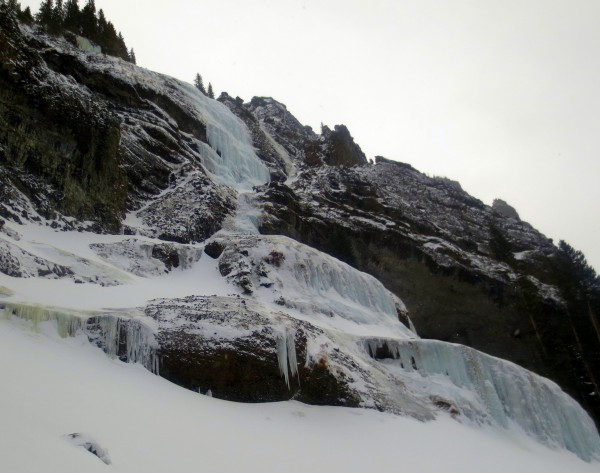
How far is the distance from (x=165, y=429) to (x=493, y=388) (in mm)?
13906

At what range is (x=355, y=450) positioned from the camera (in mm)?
10172

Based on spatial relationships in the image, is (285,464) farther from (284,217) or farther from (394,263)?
(394,263)

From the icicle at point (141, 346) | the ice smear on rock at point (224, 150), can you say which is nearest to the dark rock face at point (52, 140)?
the icicle at point (141, 346)

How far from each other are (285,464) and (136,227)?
57.1 ft

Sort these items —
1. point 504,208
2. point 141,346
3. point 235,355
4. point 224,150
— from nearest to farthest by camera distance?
point 141,346
point 235,355
point 224,150
point 504,208

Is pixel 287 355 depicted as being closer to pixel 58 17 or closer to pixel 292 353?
pixel 292 353

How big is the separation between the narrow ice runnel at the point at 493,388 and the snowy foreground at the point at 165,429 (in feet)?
10.3

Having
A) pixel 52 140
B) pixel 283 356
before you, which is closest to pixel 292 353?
pixel 283 356

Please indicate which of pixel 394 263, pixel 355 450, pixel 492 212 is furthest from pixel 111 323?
pixel 492 212

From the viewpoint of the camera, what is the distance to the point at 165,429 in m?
7.45

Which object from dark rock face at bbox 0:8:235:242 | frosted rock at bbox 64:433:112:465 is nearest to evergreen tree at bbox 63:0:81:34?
dark rock face at bbox 0:8:235:242

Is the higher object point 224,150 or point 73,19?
point 73,19

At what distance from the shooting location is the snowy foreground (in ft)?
18.5

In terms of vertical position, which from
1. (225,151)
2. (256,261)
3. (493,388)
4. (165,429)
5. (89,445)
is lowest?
(493,388)
